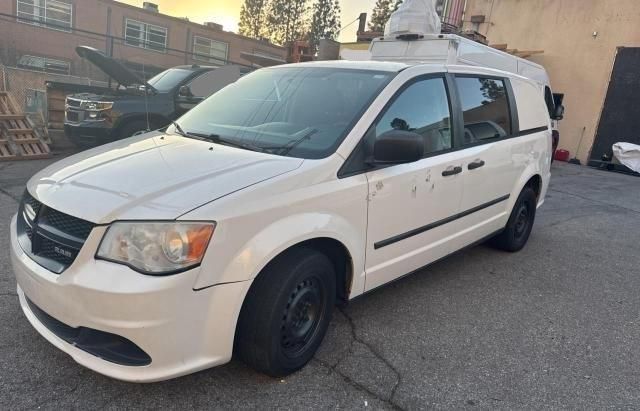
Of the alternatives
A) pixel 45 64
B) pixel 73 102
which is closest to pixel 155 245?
pixel 73 102

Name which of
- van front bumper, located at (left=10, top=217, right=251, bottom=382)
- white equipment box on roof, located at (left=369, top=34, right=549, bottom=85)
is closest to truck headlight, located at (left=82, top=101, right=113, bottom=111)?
white equipment box on roof, located at (left=369, top=34, right=549, bottom=85)

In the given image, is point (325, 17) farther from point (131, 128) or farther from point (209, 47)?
point (131, 128)

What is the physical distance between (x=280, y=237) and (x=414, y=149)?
0.96m

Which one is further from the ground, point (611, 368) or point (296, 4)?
point (296, 4)

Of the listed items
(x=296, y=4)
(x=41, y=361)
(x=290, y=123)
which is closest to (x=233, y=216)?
(x=290, y=123)

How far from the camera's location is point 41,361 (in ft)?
8.45

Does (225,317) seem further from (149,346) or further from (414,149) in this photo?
(414,149)

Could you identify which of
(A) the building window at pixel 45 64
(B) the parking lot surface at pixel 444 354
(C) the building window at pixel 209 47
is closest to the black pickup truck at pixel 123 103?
(B) the parking lot surface at pixel 444 354

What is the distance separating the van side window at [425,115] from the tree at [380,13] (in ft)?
159

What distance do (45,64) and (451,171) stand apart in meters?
21.2

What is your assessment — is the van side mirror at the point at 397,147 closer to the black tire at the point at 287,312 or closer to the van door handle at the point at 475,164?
the black tire at the point at 287,312

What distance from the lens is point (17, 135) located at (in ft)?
26.8

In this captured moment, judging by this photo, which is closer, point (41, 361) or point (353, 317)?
point (41, 361)

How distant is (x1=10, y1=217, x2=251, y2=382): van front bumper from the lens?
204cm
